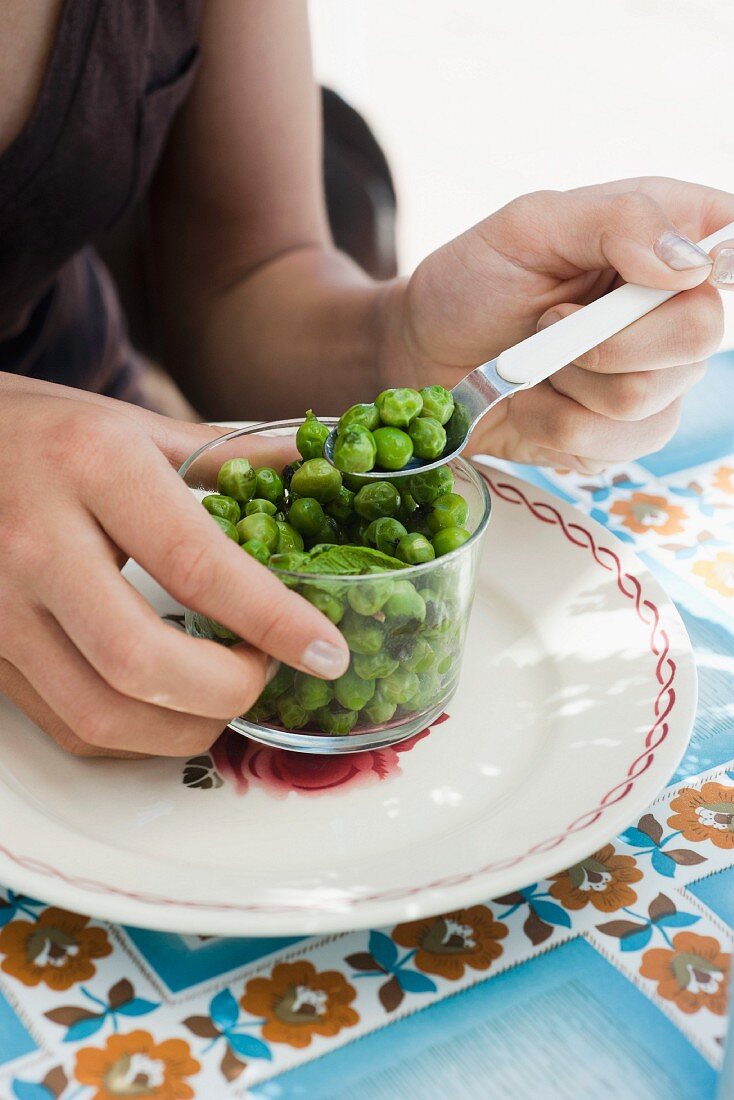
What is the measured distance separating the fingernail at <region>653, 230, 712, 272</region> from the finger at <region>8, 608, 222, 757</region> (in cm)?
58

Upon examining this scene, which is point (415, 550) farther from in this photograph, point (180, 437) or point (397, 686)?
point (180, 437)

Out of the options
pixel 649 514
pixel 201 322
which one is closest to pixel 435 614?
pixel 649 514

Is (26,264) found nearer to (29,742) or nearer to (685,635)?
(29,742)

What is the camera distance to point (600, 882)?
71cm

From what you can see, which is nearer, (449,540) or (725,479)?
(449,540)

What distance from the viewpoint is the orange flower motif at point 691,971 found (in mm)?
623

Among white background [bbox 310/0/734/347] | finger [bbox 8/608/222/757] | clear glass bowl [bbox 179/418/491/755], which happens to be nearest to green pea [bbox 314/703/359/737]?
clear glass bowl [bbox 179/418/491/755]

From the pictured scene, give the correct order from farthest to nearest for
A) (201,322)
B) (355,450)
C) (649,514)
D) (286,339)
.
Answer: (201,322) → (286,339) → (649,514) → (355,450)

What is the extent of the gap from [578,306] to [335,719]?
0.54 metres

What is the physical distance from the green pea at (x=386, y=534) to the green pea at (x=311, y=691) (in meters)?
0.12

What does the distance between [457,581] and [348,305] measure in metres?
0.70

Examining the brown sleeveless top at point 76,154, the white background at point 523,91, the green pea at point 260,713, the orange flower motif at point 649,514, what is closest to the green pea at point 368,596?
the green pea at point 260,713

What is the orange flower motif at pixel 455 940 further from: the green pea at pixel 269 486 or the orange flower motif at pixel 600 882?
the green pea at pixel 269 486

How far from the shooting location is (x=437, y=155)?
4.71 meters
